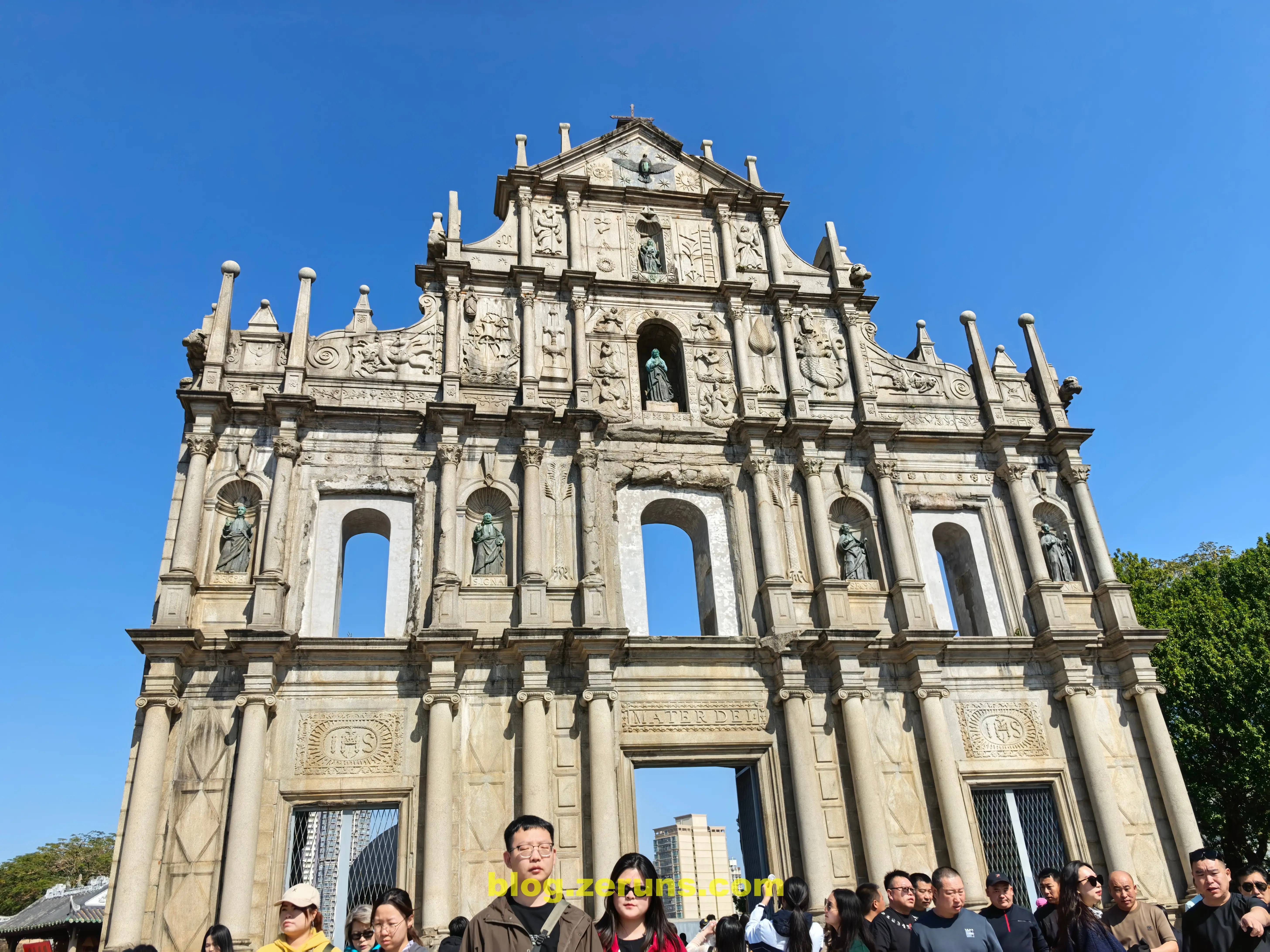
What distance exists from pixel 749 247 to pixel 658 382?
405 centimetres

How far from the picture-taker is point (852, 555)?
16.8m

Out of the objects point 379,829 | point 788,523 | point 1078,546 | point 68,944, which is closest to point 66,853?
point 68,944

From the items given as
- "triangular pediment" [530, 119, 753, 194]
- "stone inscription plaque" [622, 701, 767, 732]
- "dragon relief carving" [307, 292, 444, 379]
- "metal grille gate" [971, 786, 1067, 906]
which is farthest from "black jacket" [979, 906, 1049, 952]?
"triangular pediment" [530, 119, 753, 194]

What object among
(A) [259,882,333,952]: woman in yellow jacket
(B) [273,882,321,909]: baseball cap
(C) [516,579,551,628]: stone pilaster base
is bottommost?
(A) [259,882,333,952]: woman in yellow jacket

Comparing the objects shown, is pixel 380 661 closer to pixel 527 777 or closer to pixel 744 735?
pixel 527 777

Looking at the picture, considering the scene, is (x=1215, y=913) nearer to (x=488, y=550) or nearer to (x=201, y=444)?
(x=488, y=550)

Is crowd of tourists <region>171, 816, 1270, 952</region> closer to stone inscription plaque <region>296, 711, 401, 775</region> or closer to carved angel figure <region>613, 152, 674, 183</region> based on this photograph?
stone inscription plaque <region>296, 711, 401, 775</region>

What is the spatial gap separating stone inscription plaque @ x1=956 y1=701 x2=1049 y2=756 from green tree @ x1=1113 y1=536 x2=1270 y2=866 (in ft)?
20.2

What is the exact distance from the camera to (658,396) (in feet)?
59.6

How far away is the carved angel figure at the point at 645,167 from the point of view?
67.5ft

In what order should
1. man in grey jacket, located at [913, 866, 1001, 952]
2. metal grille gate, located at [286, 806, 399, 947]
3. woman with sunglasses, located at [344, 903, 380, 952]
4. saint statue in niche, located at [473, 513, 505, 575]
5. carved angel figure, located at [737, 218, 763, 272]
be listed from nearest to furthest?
1. man in grey jacket, located at [913, 866, 1001, 952]
2. woman with sunglasses, located at [344, 903, 380, 952]
3. metal grille gate, located at [286, 806, 399, 947]
4. saint statue in niche, located at [473, 513, 505, 575]
5. carved angel figure, located at [737, 218, 763, 272]

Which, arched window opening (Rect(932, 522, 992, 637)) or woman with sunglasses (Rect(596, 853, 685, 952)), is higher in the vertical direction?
arched window opening (Rect(932, 522, 992, 637))

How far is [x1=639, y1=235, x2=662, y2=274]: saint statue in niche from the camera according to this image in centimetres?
1947

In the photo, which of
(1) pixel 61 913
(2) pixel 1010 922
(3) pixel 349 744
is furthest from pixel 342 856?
(1) pixel 61 913
